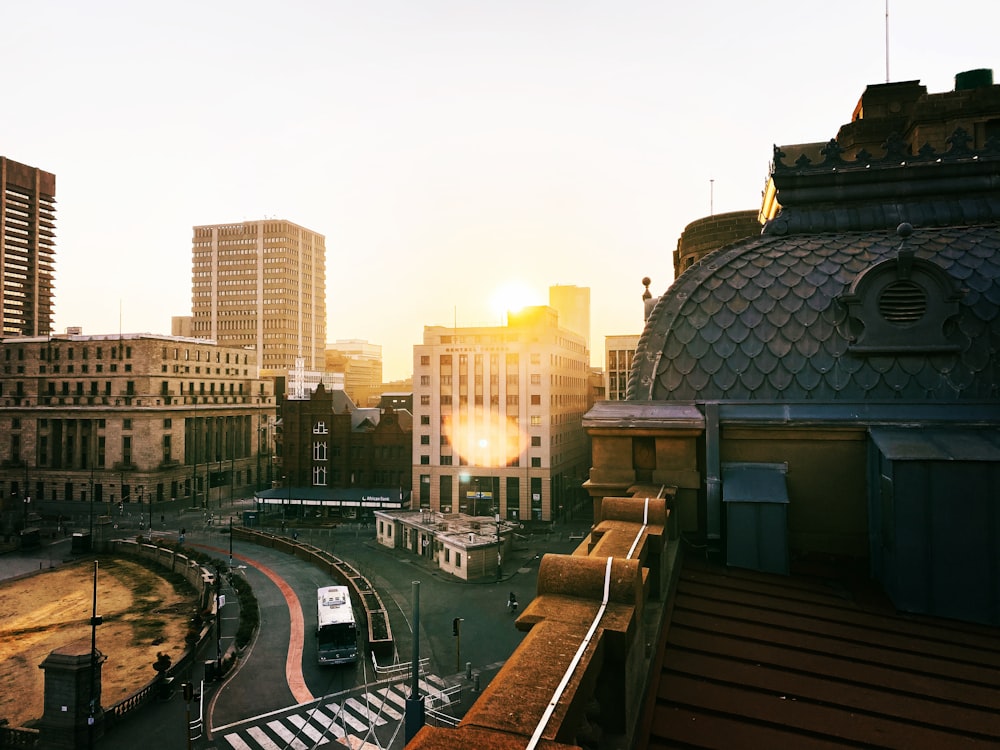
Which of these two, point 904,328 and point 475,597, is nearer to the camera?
point 904,328

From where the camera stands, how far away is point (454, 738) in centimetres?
360

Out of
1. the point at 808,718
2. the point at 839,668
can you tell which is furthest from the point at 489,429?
the point at 808,718

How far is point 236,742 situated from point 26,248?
189888mm

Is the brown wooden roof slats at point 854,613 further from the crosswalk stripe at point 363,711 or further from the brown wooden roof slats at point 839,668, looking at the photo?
the crosswalk stripe at point 363,711

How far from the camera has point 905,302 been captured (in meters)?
12.5

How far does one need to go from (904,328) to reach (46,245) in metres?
211

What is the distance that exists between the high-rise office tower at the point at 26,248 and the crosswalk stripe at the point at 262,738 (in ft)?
598

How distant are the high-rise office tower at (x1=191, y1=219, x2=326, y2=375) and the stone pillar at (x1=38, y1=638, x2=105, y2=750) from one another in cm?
16470

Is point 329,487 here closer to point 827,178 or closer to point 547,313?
point 547,313

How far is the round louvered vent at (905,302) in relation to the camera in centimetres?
1252

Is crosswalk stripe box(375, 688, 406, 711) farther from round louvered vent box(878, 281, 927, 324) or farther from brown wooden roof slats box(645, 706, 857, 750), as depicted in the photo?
round louvered vent box(878, 281, 927, 324)

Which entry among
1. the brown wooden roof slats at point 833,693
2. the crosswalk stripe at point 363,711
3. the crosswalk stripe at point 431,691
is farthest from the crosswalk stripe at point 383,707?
the brown wooden roof slats at point 833,693

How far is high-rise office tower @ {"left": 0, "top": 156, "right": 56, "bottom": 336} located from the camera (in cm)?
15800

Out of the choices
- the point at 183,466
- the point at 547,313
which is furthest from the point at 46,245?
the point at 547,313
